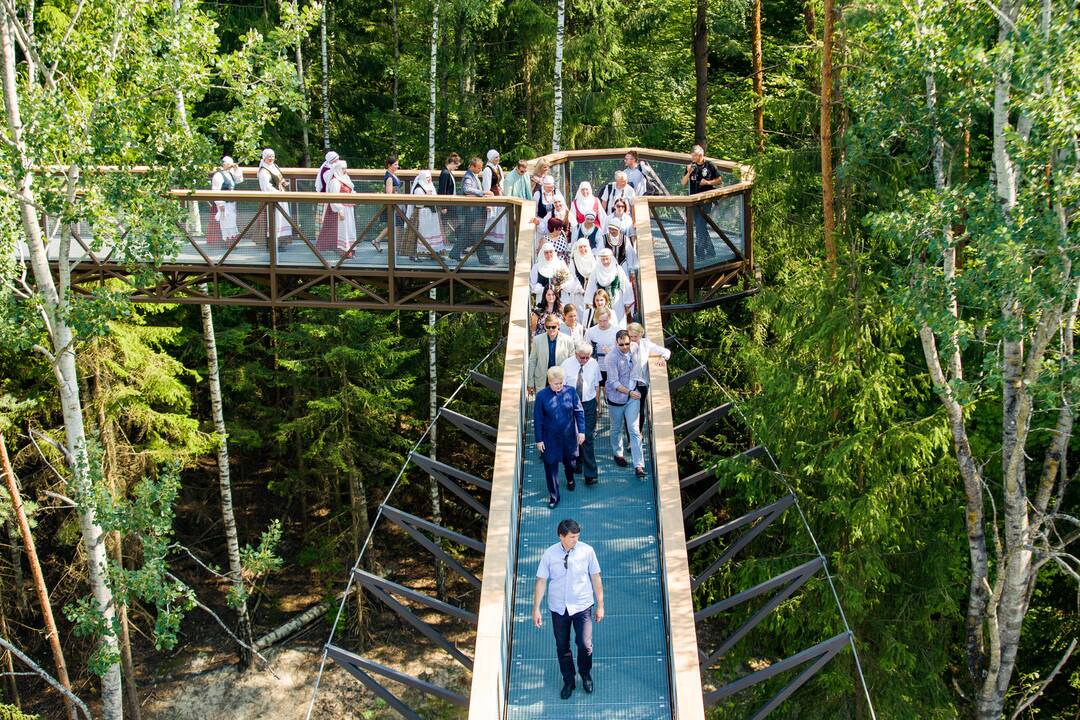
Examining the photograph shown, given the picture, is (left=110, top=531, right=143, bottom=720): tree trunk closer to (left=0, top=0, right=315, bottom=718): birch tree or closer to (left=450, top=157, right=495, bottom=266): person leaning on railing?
(left=0, top=0, right=315, bottom=718): birch tree

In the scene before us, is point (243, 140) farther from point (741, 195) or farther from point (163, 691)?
point (163, 691)

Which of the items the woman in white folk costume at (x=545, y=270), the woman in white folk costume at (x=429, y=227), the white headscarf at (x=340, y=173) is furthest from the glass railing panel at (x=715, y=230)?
the white headscarf at (x=340, y=173)

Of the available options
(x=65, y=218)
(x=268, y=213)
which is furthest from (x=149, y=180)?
(x=268, y=213)

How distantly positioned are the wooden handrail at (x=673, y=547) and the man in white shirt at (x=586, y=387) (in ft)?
1.94

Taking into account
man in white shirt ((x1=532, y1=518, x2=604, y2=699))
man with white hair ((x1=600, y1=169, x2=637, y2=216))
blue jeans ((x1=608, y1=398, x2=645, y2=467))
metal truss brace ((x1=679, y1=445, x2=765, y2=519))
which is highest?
man with white hair ((x1=600, y1=169, x2=637, y2=216))

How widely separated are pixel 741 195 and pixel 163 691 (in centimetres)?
1407

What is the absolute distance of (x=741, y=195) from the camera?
17625mm

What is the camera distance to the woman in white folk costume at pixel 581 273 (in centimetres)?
1367

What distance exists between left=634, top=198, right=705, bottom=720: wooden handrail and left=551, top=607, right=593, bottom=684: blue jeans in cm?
64

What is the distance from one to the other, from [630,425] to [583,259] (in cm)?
261

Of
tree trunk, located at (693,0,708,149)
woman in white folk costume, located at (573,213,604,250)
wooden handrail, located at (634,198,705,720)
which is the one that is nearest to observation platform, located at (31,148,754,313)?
woman in white folk costume, located at (573,213,604,250)

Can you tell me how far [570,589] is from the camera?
903 cm

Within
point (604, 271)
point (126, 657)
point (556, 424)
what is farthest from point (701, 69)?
point (126, 657)

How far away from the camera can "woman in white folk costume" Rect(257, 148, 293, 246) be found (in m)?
16.9
